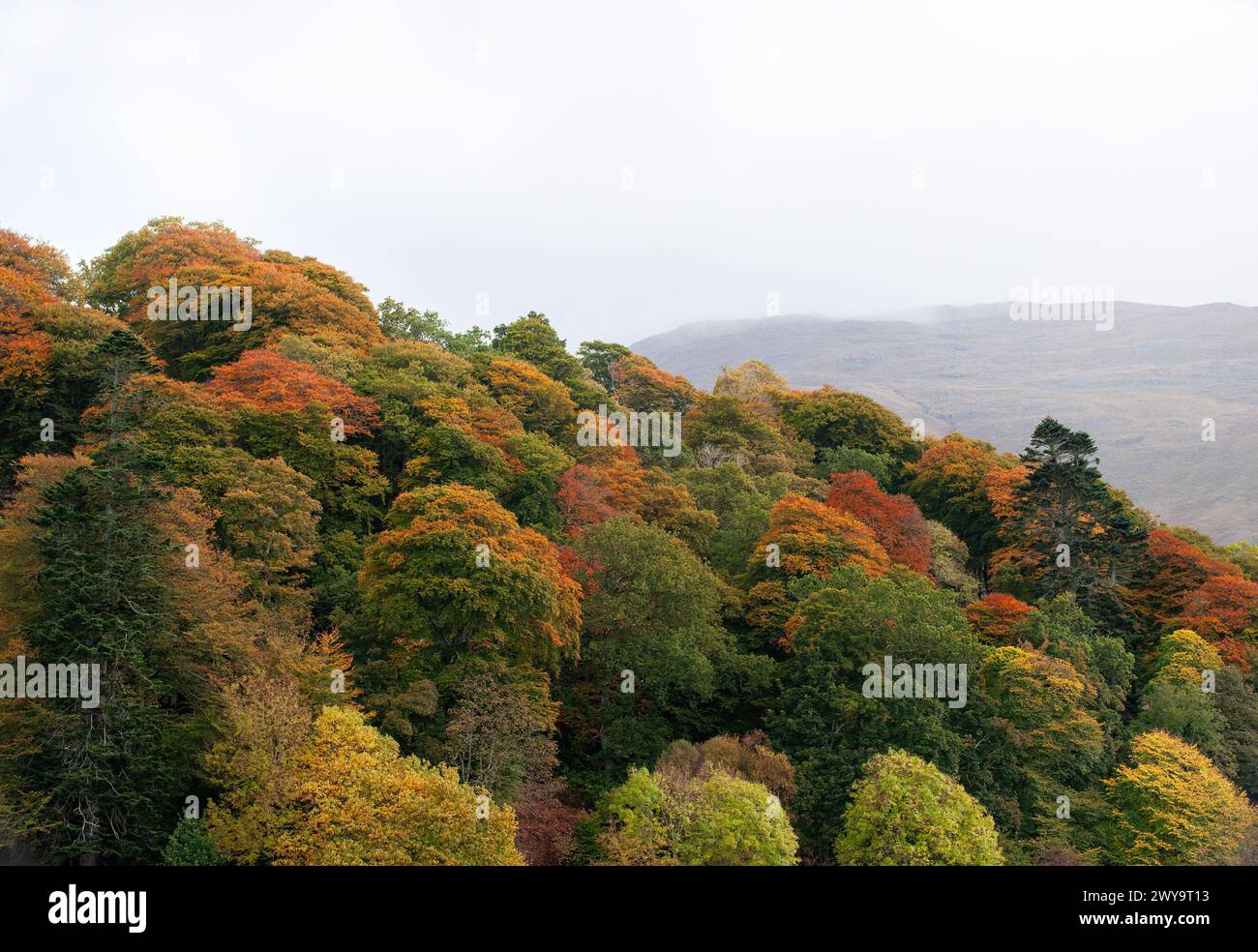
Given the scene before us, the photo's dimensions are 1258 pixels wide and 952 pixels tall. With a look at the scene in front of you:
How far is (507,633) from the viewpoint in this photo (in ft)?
115

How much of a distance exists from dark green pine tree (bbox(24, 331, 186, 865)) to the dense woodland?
0.11 m

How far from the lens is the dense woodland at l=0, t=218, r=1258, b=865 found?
89.4 feet

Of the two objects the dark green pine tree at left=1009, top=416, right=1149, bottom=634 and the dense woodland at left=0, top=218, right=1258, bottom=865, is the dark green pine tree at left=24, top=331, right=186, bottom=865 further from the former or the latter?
the dark green pine tree at left=1009, top=416, right=1149, bottom=634

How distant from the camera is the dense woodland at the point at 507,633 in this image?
2725cm

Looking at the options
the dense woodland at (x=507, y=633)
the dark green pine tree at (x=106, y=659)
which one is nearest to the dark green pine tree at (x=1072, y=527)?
the dense woodland at (x=507, y=633)

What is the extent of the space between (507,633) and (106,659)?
41.5ft

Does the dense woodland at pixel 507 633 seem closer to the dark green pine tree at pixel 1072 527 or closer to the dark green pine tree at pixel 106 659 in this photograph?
the dark green pine tree at pixel 106 659

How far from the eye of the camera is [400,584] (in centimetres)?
3472

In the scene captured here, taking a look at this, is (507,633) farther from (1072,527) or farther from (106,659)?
(1072,527)

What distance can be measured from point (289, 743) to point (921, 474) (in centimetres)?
5600

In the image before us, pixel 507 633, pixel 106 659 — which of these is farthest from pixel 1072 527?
pixel 106 659

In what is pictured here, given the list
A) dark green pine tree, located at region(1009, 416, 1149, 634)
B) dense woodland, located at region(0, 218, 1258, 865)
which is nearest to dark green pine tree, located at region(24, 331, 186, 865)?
dense woodland, located at region(0, 218, 1258, 865)

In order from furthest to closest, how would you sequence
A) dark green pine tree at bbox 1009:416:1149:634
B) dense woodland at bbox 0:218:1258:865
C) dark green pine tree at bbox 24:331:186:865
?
1. dark green pine tree at bbox 1009:416:1149:634
2. dense woodland at bbox 0:218:1258:865
3. dark green pine tree at bbox 24:331:186:865

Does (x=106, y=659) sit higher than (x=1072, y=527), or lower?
lower
